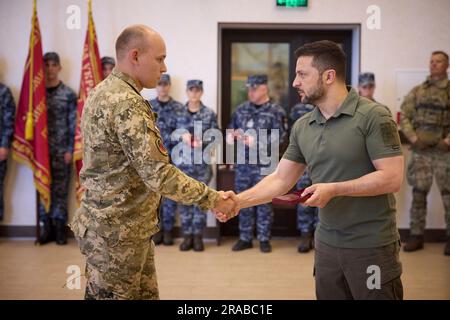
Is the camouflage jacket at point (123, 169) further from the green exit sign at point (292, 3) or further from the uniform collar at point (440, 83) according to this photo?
the uniform collar at point (440, 83)

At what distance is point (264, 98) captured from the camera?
516cm

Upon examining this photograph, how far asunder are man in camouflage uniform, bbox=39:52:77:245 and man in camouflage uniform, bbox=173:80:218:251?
3.79 feet

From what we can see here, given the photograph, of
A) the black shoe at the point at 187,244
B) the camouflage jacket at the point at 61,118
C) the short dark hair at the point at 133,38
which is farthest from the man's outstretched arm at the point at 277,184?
the camouflage jacket at the point at 61,118

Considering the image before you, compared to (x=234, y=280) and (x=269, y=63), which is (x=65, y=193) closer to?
(x=234, y=280)

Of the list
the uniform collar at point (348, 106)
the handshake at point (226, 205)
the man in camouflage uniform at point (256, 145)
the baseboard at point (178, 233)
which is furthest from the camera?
the baseboard at point (178, 233)

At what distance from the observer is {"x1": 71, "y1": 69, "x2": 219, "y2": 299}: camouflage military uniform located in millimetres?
2010

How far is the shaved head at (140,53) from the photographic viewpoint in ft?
6.98

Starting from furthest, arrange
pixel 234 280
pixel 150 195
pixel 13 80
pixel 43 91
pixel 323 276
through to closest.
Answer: pixel 13 80 → pixel 43 91 → pixel 234 280 → pixel 150 195 → pixel 323 276

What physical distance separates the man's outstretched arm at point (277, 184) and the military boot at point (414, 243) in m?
3.11

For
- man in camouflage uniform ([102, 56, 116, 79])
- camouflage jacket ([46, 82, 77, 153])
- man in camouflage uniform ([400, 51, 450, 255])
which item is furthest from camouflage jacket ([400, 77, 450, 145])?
camouflage jacket ([46, 82, 77, 153])

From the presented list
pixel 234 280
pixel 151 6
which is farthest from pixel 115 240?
Answer: pixel 151 6

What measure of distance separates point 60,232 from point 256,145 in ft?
7.40

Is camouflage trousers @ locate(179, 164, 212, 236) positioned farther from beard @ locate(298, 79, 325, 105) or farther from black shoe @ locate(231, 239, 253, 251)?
beard @ locate(298, 79, 325, 105)
